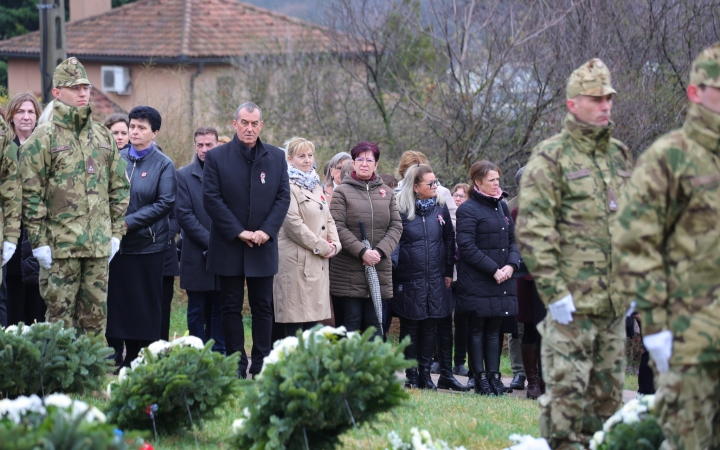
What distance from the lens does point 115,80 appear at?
31406 millimetres

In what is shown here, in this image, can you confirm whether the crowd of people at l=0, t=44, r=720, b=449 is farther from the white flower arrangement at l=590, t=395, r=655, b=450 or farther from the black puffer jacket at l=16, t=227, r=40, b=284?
the white flower arrangement at l=590, t=395, r=655, b=450

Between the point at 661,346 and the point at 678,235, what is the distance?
541mm

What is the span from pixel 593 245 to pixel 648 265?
→ 3.93 feet

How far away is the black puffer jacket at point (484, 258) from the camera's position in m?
9.20

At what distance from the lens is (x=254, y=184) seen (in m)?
8.59

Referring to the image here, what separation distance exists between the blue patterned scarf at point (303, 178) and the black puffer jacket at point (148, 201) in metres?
1.18

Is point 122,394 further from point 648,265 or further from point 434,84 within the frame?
point 434,84

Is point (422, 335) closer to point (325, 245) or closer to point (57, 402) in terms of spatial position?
point (325, 245)

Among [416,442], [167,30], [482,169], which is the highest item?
[167,30]

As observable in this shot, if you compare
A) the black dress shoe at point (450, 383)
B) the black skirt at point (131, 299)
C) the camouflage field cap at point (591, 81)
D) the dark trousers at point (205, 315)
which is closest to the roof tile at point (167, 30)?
the dark trousers at point (205, 315)

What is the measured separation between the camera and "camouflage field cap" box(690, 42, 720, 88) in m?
4.31

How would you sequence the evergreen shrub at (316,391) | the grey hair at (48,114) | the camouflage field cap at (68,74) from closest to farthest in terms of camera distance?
the evergreen shrub at (316,391) → the camouflage field cap at (68,74) → the grey hair at (48,114)

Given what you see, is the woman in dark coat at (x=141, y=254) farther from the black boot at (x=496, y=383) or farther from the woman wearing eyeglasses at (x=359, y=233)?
the black boot at (x=496, y=383)

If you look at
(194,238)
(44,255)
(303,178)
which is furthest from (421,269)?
(44,255)
